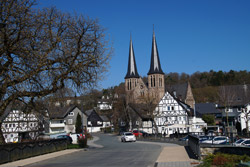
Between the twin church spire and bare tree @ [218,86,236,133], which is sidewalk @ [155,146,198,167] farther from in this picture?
the twin church spire

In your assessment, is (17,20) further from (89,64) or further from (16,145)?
(16,145)

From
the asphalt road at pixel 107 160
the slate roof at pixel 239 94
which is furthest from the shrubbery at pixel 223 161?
the slate roof at pixel 239 94

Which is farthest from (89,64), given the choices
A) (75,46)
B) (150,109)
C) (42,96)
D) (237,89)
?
(237,89)

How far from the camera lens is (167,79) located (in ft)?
468

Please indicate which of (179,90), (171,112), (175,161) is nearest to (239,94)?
(171,112)

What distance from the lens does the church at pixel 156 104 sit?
61.7 meters

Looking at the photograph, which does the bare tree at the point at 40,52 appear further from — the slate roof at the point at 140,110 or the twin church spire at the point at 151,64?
the twin church spire at the point at 151,64

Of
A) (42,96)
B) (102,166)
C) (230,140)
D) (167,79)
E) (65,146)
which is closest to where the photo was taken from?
(102,166)

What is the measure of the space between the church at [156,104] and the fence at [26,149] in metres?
26.8

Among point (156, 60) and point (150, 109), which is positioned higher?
point (156, 60)

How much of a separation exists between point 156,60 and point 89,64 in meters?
71.1

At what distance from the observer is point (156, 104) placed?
205ft

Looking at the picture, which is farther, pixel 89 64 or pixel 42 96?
pixel 89 64

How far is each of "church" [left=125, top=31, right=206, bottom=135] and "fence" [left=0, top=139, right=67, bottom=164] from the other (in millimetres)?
26842
